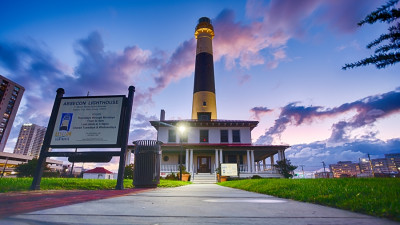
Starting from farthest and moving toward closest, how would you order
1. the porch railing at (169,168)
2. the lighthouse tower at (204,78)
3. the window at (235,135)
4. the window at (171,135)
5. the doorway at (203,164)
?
the lighthouse tower at (204,78)
the window at (235,135)
the window at (171,135)
the doorway at (203,164)
the porch railing at (169,168)

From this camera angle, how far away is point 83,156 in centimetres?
569

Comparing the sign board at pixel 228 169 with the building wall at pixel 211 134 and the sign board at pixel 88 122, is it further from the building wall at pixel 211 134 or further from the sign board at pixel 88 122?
the sign board at pixel 88 122

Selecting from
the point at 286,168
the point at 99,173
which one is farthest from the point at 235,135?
the point at 99,173

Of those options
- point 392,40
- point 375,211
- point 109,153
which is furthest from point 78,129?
point 392,40

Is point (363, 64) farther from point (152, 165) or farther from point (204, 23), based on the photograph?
point (204, 23)

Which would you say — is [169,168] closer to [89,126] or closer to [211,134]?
[211,134]

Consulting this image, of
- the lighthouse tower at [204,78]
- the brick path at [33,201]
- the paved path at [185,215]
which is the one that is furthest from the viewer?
the lighthouse tower at [204,78]

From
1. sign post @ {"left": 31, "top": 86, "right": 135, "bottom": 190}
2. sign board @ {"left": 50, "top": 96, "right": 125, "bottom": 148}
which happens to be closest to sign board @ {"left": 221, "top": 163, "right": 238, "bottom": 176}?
sign post @ {"left": 31, "top": 86, "right": 135, "bottom": 190}

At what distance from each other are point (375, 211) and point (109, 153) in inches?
234

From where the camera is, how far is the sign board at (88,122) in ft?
19.1

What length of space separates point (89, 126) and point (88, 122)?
0.14 m

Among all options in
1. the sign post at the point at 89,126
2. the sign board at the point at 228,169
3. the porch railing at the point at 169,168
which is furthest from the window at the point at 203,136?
the sign post at the point at 89,126

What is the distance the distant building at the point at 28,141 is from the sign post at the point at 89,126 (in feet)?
575

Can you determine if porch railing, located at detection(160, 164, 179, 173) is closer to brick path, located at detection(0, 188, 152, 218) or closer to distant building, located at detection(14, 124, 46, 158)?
brick path, located at detection(0, 188, 152, 218)
